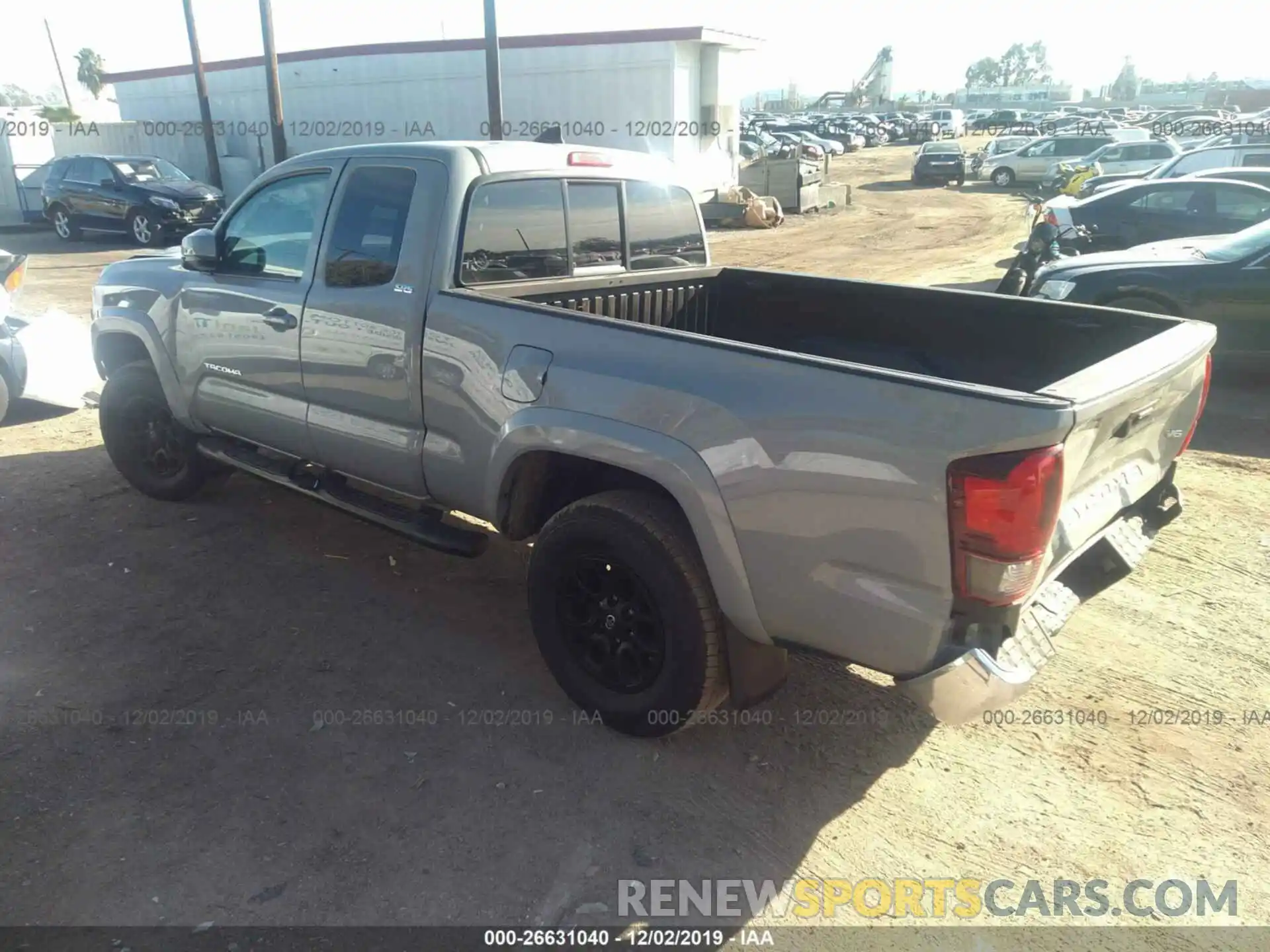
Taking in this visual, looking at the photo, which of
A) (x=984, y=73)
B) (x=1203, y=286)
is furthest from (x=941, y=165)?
(x=984, y=73)

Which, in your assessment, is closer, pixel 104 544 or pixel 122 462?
pixel 104 544

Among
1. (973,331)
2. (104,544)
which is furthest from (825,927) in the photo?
(104,544)

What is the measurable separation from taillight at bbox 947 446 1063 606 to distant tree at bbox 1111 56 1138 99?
130 m

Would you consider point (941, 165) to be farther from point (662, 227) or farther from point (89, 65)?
point (89, 65)

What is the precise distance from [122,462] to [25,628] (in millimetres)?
1575

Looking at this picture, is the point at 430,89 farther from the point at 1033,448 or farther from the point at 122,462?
the point at 1033,448

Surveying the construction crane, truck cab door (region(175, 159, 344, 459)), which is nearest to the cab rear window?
truck cab door (region(175, 159, 344, 459))

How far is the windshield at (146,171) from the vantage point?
18531 millimetres

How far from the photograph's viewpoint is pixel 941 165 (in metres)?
30.5

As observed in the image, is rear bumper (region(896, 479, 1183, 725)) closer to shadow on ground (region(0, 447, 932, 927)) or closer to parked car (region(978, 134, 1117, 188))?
shadow on ground (region(0, 447, 932, 927))

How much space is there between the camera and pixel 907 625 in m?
2.56

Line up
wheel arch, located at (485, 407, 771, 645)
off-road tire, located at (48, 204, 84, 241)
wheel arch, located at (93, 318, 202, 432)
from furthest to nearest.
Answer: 1. off-road tire, located at (48, 204, 84, 241)
2. wheel arch, located at (93, 318, 202, 432)
3. wheel arch, located at (485, 407, 771, 645)

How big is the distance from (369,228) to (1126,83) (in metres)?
136

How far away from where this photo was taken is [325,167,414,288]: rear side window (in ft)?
12.6
